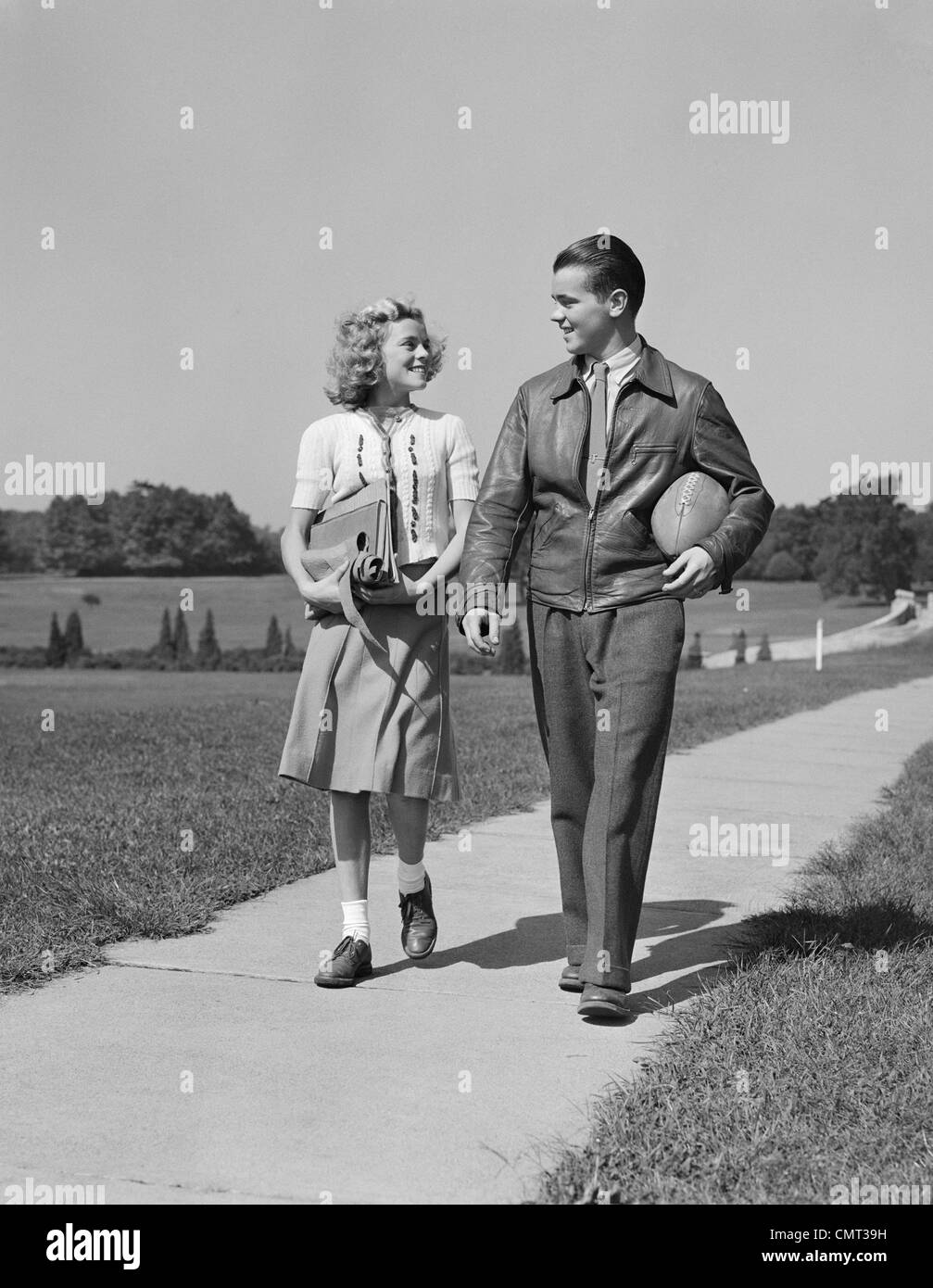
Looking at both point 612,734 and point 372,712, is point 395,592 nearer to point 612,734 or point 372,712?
point 372,712

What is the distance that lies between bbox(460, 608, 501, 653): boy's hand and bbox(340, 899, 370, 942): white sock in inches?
35.6

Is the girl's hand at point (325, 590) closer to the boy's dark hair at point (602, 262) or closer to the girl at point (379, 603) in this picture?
the girl at point (379, 603)

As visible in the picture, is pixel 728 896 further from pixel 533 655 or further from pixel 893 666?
pixel 893 666

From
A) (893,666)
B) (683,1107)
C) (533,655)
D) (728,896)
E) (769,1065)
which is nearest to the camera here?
(683,1107)

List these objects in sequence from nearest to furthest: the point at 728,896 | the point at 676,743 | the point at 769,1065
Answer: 1. the point at 769,1065
2. the point at 728,896
3. the point at 676,743

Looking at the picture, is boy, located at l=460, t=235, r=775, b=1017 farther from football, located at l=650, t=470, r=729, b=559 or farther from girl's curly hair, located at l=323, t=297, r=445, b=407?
girl's curly hair, located at l=323, t=297, r=445, b=407

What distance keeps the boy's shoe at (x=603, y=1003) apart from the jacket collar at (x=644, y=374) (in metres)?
1.71

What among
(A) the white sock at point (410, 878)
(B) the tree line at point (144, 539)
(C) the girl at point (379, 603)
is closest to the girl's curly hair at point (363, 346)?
(C) the girl at point (379, 603)

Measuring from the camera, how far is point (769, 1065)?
360 cm

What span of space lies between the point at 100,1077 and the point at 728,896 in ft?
10.5

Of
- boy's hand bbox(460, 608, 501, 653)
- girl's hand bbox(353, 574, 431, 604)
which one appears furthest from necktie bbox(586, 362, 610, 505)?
girl's hand bbox(353, 574, 431, 604)

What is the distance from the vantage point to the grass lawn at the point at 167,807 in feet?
16.6

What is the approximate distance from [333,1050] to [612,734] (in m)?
1.22
